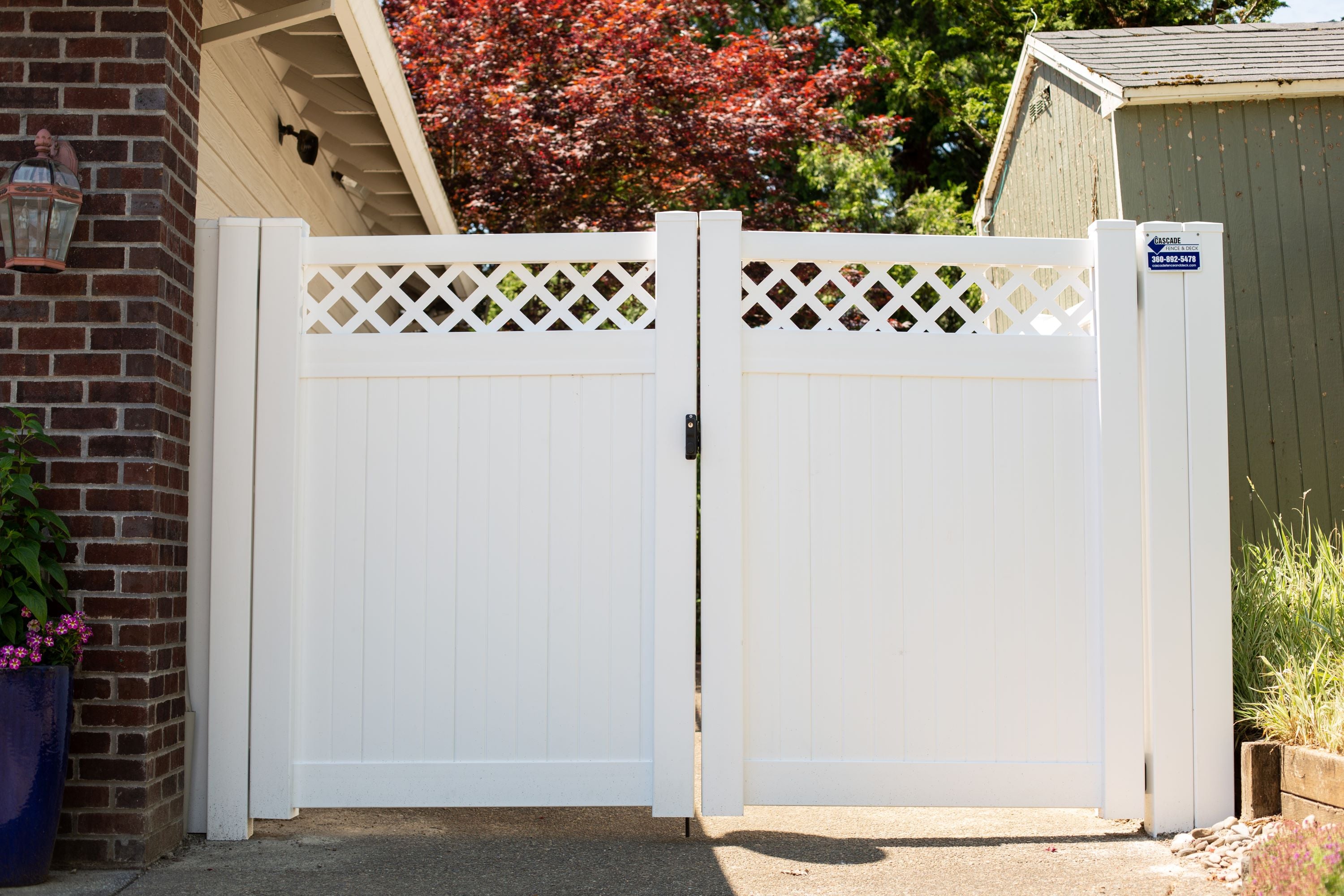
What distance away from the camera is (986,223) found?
916 cm

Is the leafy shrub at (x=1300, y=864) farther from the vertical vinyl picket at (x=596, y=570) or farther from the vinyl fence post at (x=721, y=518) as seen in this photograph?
the vertical vinyl picket at (x=596, y=570)

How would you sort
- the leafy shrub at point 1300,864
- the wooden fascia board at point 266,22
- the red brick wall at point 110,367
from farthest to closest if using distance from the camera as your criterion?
1. the wooden fascia board at point 266,22
2. the red brick wall at point 110,367
3. the leafy shrub at point 1300,864

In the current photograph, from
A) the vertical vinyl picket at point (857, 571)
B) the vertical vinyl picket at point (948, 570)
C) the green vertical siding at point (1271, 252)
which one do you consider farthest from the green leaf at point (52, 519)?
the green vertical siding at point (1271, 252)

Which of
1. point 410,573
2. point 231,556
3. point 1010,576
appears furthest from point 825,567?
point 231,556

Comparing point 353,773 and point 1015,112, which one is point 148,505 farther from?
point 1015,112

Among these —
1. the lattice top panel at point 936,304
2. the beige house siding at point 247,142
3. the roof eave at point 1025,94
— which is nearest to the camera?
the lattice top panel at point 936,304

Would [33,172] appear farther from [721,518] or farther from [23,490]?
[721,518]

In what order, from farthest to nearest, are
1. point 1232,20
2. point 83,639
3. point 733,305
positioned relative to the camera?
point 1232,20 < point 733,305 < point 83,639

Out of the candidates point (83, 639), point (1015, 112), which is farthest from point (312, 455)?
point (1015, 112)

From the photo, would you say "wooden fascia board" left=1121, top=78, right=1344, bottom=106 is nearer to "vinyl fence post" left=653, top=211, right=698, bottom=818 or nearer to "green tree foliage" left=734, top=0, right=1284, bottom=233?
"vinyl fence post" left=653, top=211, right=698, bottom=818

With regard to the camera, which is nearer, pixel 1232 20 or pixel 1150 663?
pixel 1150 663

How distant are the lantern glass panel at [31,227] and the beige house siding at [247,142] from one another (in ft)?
2.99

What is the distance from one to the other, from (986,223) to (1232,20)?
581cm

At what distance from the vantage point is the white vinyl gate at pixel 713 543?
11.1ft
